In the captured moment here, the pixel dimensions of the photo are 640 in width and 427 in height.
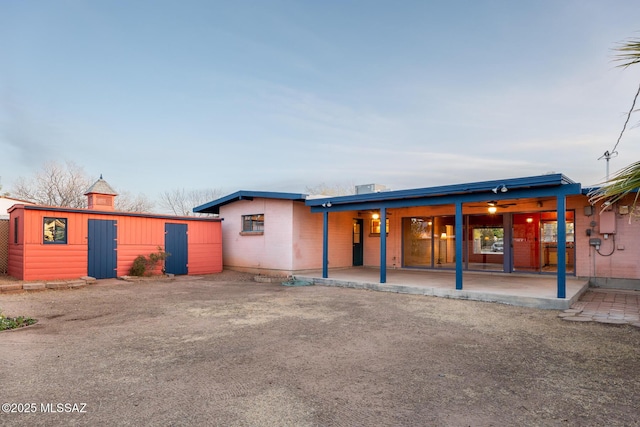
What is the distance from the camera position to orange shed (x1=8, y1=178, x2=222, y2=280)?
9922 mm

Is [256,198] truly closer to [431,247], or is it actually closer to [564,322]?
[431,247]

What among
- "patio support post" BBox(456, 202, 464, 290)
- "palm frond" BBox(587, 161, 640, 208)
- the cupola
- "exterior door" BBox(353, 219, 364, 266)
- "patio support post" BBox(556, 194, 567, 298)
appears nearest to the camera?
"palm frond" BBox(587, 161, 640, 208)

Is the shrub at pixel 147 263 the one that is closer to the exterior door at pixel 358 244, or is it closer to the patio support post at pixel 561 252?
the exterior door at pixel 358 244

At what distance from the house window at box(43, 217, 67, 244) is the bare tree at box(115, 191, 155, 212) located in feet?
70.4

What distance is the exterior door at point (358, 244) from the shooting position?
575 inches

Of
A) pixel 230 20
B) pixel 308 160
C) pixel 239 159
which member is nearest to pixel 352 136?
pixel 308 160

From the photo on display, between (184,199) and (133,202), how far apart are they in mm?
4509

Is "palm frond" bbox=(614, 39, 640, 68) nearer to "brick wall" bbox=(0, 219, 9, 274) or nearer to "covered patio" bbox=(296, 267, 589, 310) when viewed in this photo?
"covered patio" bbox=(296, 267, 589, 310)

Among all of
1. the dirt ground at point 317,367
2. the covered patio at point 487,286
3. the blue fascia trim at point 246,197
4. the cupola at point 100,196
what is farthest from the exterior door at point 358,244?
the cupola at point 100,196

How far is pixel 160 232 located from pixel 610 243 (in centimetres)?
1386

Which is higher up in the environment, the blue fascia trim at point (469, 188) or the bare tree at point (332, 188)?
the bare tree at point (332, 188)

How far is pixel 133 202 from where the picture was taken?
31750 mm

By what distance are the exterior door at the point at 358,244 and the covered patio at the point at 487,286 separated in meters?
2.91

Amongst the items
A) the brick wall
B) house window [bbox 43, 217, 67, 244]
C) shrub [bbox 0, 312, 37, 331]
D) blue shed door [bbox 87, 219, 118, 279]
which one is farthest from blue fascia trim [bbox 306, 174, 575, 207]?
the brick wall
